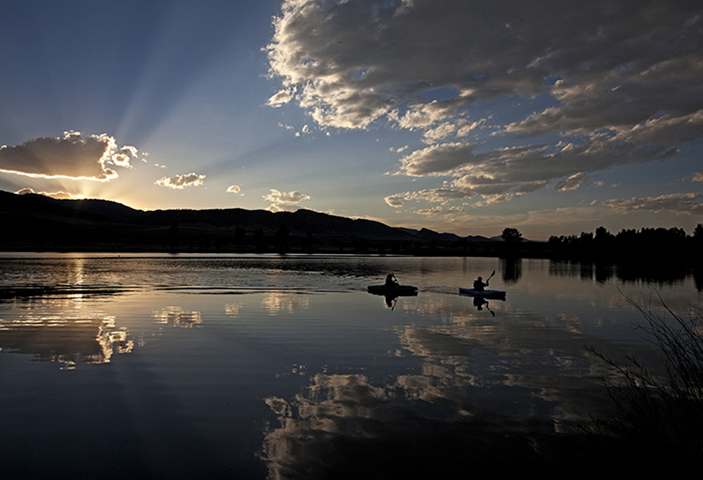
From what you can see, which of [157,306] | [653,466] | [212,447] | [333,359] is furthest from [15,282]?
[653,466]

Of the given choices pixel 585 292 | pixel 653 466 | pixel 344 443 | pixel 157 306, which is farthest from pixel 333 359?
pixel 585 292

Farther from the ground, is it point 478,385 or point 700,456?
point 700,456

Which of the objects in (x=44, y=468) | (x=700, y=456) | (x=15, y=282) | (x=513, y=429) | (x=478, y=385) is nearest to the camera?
(x=700, y=456)

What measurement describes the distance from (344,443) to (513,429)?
4329mm

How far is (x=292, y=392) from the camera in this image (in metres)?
12.9

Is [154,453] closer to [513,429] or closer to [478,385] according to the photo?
[513,429]

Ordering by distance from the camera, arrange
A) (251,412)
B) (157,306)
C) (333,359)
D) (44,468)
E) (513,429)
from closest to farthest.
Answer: (44,468), (513,429), (251,412), (333,359), (157,306)

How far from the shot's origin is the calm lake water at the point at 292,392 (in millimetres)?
8844

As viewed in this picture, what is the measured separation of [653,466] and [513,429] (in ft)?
10.6

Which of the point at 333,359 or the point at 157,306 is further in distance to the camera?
the point at 157,306

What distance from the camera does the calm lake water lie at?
8.84 m

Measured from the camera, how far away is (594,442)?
920 centimetres

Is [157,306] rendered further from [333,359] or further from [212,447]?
[212,447]

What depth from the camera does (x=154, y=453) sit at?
9062 mm
